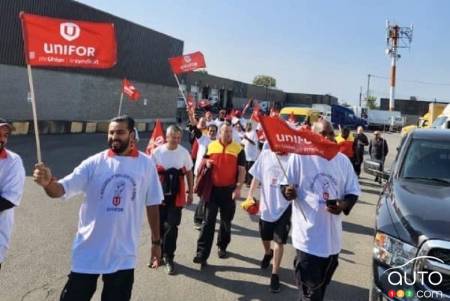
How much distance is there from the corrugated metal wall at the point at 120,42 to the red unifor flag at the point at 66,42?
24705 millimetres

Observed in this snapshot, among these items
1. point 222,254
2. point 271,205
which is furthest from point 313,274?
point 222,254

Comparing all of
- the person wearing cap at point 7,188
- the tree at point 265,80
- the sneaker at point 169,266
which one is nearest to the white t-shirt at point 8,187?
the person wearing cap at point 7,188

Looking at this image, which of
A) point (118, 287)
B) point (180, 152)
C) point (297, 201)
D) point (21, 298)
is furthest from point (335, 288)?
point (21, 298)

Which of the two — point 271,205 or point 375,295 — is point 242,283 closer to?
point 271,205

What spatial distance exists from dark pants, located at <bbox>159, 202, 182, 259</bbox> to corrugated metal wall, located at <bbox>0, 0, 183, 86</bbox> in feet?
77.7

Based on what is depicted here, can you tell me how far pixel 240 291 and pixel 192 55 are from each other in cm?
930

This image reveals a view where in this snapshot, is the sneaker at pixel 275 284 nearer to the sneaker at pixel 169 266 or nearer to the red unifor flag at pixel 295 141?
the sneaker at pixel 169 266

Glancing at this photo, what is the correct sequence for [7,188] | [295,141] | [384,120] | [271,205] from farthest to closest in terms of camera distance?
[384,120] < [271,205] < [295,141] < [7,188]

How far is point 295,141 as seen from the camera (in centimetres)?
453

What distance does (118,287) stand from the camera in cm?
370

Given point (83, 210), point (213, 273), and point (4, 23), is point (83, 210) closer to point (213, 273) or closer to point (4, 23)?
point (213, 273)

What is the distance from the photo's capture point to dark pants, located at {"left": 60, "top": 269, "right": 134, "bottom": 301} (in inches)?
141

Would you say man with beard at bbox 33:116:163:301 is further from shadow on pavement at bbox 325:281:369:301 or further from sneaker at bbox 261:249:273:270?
sneaker at bbox 261:249:273:270

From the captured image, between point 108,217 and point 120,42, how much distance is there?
3449 centimetres
